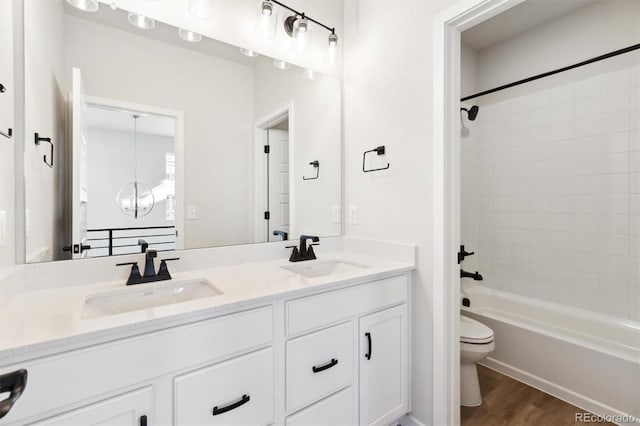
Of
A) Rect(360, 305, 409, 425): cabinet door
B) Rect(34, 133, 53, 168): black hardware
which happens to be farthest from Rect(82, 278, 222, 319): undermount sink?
Rect(360, 305, 409, 425): cabinet door

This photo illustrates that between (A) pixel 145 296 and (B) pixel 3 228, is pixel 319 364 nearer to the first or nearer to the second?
(A) pixel 145 296

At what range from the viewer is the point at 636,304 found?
2.00 m

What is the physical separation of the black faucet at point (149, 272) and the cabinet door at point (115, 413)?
52 cm

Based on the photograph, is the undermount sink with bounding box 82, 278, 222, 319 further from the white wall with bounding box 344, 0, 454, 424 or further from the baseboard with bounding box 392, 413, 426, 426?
the baseboard with bounding box 392, 413, 426, 426

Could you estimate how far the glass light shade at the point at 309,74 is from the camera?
1964 millimetres

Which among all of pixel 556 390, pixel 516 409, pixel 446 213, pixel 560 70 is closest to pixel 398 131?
pixel 446 213

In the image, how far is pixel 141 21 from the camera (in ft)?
4.65

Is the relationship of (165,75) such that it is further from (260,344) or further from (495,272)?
(495,272)

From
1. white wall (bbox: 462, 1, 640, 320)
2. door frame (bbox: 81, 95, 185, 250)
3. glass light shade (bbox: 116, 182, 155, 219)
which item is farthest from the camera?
white wall (bbox: 462, 1, 640, 320)

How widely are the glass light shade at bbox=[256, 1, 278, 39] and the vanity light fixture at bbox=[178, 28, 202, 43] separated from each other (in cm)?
35

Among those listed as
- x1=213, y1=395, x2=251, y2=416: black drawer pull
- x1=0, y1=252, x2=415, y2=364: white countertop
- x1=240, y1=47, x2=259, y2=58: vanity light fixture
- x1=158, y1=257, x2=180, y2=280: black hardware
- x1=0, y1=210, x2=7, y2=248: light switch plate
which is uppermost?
x1=240, y1=47, x2=259, y2=58: vanity light fixture

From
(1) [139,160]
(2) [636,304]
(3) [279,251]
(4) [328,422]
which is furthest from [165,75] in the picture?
(2) [636,304]

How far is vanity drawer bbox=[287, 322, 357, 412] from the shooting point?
120 centimetres

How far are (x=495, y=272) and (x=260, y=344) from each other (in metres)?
2.39
